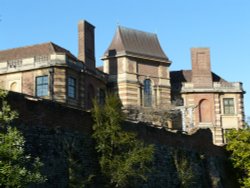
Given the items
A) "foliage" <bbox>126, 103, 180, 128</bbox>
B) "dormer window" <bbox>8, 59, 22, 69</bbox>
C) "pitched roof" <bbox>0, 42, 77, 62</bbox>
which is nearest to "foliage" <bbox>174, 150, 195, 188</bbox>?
"foliage" <bbox>126, 103, 180, 128</bbox>

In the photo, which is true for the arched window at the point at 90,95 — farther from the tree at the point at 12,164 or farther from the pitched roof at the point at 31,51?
the tree at the point at 12,164

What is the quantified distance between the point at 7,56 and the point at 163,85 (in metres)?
13.8

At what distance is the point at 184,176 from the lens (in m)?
28.0

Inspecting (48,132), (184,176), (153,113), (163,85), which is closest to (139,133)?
(184,176)

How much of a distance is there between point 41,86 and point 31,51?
413 centimetres

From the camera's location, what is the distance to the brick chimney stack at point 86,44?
40375 mm

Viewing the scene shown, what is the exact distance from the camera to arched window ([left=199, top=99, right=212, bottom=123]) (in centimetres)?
4785

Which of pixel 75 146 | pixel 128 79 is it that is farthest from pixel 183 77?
pixel 75 146

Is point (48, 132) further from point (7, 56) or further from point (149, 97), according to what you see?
point (149, 97)

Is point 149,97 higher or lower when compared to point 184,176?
higher

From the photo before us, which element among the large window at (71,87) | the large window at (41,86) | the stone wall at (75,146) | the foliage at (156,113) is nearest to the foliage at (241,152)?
the stone wall at (75,146)

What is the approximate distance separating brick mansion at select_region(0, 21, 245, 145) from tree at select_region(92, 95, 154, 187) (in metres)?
13.2

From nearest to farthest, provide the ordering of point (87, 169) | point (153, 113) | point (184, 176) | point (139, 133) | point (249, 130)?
point (87, 169)
point (139, 133)
point (184, 176)
point (249, 130)
point (153, 113)

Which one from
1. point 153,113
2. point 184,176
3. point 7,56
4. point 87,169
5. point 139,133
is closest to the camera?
point 87,169
